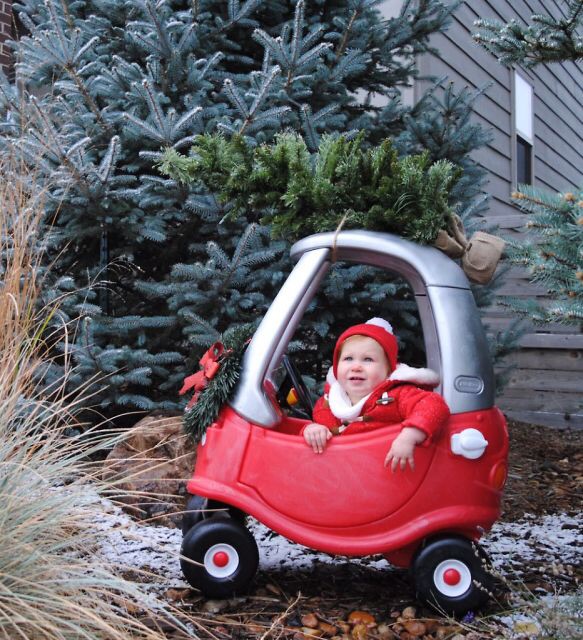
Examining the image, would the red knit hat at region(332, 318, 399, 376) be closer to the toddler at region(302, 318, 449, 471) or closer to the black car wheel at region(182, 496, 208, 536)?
the toddler at region(302, 318, 449, 471)

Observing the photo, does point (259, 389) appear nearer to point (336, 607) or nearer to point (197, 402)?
point (197, 402)

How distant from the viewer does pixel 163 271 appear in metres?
3.74

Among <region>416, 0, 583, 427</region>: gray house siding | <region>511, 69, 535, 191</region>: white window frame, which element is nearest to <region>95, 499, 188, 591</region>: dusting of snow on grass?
<region>416, 0, 583, 427</region>: gray house siding

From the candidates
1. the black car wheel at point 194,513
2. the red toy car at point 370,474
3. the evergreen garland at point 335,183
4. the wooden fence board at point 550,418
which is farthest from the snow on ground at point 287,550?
the wooden fence board at point 550,418

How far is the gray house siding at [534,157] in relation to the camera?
5363 mm

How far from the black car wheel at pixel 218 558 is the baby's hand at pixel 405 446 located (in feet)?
1.71

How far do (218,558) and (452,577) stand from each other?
680mm

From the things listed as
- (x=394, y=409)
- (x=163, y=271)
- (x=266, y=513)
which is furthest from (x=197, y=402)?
(x=163, y=271)

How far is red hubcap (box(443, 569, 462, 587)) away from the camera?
1984mm

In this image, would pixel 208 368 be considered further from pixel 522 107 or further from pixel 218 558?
pixel 522 107

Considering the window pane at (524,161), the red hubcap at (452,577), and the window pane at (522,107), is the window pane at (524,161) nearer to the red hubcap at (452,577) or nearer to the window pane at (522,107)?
the window pane at (522,107)

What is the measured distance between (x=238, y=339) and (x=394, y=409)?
539 mm

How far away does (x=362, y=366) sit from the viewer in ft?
7.23

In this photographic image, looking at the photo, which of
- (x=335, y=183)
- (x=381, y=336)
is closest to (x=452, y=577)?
(x=381, y=336)
